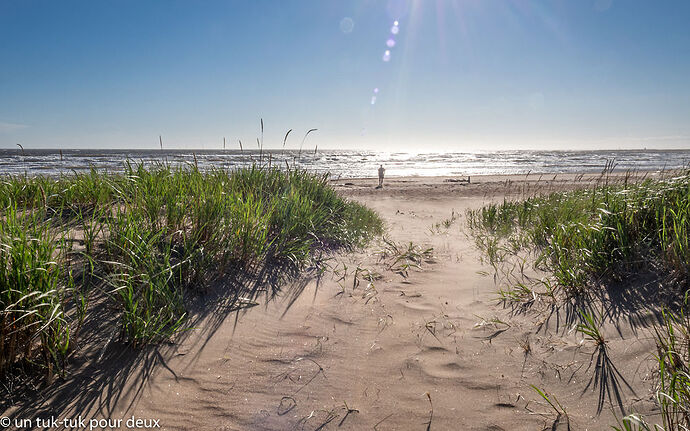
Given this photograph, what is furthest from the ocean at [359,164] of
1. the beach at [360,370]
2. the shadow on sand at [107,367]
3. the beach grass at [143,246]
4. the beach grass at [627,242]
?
the beach at [360,370]

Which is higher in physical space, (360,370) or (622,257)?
(622,257)

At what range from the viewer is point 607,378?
201 cm

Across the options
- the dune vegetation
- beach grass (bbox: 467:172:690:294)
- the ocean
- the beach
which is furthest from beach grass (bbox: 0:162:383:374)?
beach grass (bbox: 467:172:690:294)

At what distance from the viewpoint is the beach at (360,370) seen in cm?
188

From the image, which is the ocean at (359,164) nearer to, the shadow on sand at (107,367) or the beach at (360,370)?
the shadow on sand at (107,367)

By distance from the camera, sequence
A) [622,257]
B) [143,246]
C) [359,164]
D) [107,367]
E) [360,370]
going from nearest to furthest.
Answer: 1. [107,367]
2. [360,370]
3. [143,246]
4. [622,257]
5. [359,164]

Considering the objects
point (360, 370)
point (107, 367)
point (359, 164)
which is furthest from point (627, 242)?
point (359, 164)

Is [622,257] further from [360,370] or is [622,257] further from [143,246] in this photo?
[143,246]

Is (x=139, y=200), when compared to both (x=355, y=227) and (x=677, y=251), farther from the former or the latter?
(x=677, y=251)

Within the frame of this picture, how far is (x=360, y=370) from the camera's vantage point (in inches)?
90.7

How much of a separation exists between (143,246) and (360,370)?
1937mm

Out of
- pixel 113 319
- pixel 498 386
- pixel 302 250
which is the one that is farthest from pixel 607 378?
pixel 113 319

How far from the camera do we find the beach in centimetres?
188

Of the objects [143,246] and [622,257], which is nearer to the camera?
[143,246]
